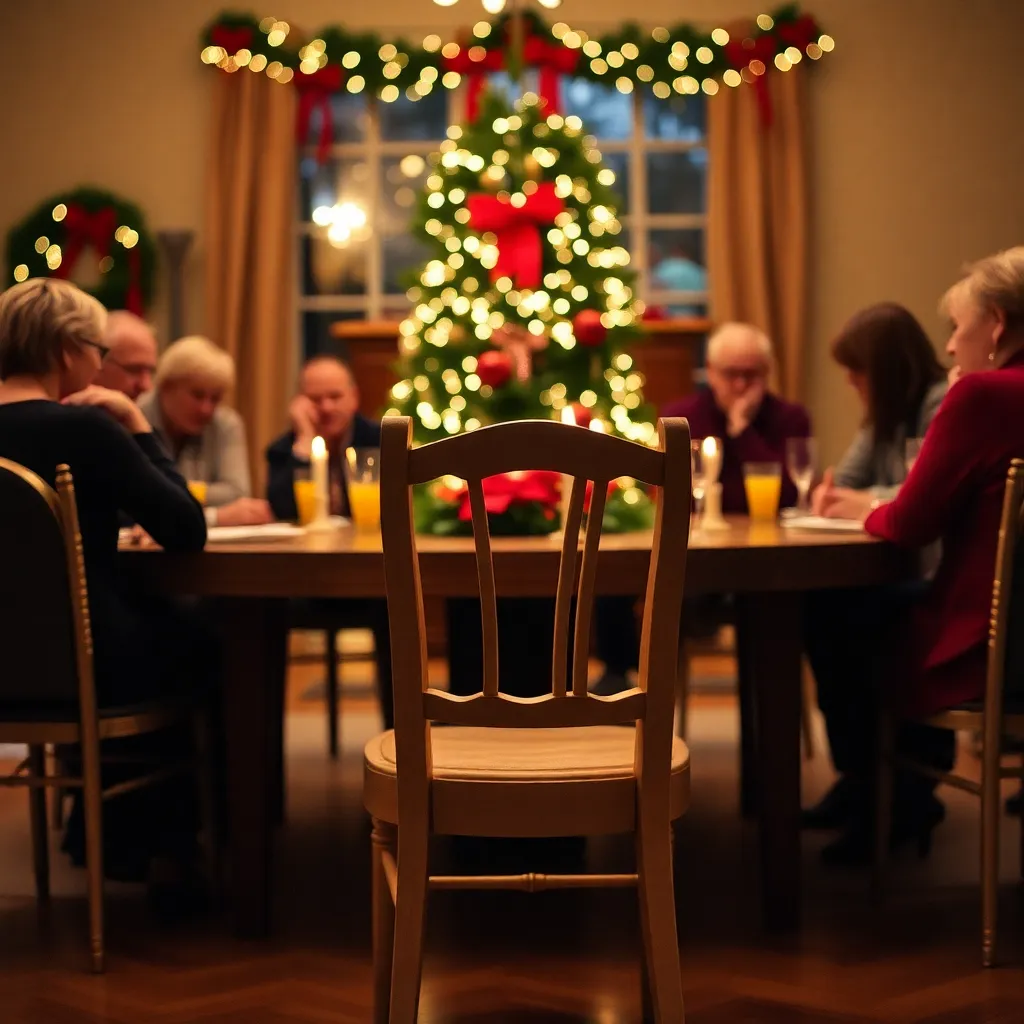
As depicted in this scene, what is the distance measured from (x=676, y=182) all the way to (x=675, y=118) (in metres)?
0.31

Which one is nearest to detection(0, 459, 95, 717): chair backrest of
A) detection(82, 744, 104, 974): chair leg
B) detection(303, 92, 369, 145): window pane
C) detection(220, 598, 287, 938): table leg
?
detection(82, 744, 104, 974): chair leg

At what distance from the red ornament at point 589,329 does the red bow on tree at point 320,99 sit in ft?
11.8

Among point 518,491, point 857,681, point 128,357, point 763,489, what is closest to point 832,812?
point 857,681

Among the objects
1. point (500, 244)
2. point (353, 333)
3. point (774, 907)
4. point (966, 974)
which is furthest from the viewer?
point (353, 333)

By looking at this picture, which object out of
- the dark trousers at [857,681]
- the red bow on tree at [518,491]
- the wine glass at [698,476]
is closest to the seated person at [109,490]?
the red bow on tree at [518,491]

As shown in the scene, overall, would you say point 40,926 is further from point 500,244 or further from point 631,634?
point 631,634

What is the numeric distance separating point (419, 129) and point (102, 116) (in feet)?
5.04

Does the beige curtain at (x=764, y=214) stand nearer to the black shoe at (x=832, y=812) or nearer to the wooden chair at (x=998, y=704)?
the black shoe at (x=832, y=812)

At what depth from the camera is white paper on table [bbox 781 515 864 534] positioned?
8.78ft

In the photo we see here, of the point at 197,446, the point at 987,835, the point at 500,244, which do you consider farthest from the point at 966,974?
the point at 197,446

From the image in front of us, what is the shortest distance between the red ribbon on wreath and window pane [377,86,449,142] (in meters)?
1.38

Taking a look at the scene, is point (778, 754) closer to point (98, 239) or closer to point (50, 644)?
point (50, 644)

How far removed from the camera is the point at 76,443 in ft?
7.61

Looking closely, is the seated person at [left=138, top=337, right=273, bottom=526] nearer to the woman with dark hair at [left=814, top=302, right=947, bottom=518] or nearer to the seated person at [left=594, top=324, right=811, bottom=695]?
the seated person at [left=594, top=324, right=811, bottom=695]
